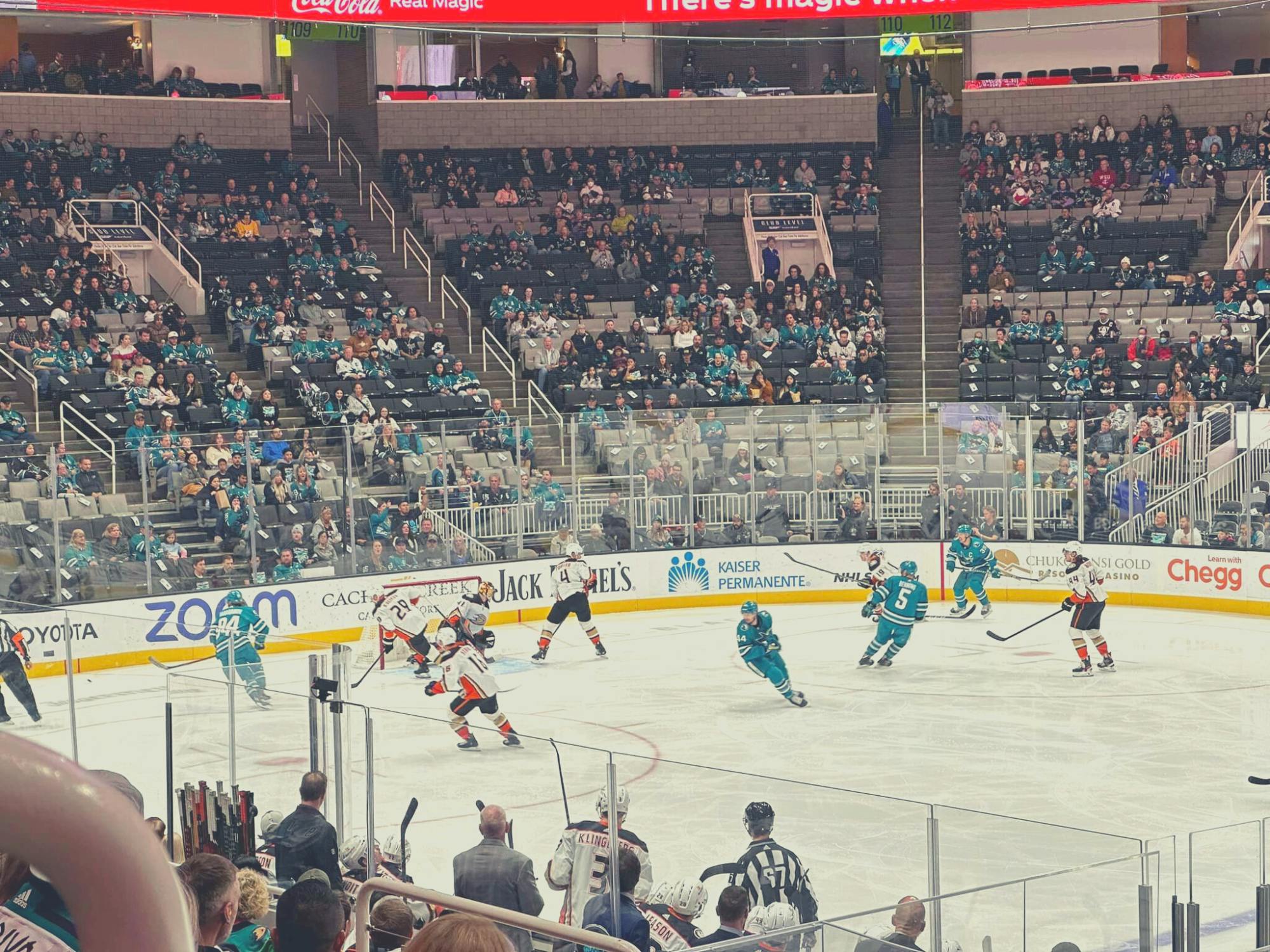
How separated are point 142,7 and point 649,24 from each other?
38.9 ft

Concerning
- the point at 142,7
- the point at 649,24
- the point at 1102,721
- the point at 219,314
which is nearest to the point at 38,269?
the point at 219,314

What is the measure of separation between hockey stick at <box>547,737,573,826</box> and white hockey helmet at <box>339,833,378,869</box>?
4.17ft

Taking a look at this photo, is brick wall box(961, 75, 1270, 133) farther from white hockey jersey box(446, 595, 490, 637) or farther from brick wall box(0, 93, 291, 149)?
white hockey jersey box(446, 595, 490, 637)

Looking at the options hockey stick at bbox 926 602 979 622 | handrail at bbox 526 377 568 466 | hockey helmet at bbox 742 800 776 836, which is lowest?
hockey stick at bbox 926 602 979 622

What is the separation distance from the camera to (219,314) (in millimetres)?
25656

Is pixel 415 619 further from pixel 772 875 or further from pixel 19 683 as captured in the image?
pixel 772 875

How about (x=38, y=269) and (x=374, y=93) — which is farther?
(x=374, y=93)

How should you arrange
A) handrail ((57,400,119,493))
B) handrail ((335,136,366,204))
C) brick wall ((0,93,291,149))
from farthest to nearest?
handrail ((335,136,366,204)) < brick wall ((0,93,291,149)) < handrail ((57,400,119,493))

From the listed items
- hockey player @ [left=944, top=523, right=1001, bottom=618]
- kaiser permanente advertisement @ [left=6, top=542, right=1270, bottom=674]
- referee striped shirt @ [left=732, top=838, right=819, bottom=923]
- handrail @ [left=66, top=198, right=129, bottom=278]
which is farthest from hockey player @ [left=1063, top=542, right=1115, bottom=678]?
handrail @ [left=66, top=198, right=129, bottom=278]

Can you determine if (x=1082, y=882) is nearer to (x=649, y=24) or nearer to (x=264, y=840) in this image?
(x=264, y=840)

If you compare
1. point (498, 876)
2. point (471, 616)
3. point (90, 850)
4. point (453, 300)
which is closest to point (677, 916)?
point (498, 876)

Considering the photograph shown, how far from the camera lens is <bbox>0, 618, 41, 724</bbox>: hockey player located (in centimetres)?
1071

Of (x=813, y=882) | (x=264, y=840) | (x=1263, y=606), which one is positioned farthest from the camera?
(x=1263, y=606)

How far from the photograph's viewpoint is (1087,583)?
17641 mm
